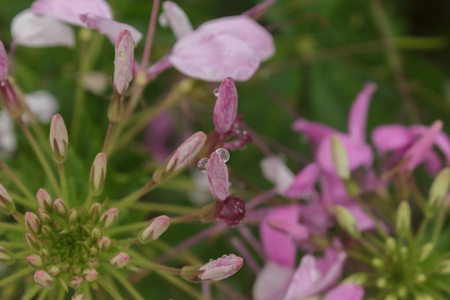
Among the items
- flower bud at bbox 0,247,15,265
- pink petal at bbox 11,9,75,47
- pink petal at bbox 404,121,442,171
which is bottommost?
Answer: flower bud at bbox 0,247,15,265

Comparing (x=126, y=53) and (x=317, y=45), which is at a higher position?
(x=126, y=53)

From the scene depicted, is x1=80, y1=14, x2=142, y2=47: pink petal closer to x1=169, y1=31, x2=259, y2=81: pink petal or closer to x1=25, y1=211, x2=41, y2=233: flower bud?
x1=169, y1=31, x2=259, y2=81: pink petal

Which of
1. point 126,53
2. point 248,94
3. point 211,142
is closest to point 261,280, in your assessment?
point 211,142

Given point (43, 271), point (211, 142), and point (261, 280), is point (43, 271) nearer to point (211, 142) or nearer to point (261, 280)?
point (211, 142)

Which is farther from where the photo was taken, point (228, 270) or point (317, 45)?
point (317, 45)

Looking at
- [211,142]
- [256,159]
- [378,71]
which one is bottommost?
[256,159]

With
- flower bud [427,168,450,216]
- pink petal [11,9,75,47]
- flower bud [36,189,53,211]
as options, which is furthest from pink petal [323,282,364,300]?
pink petal [11,9,75,47]
